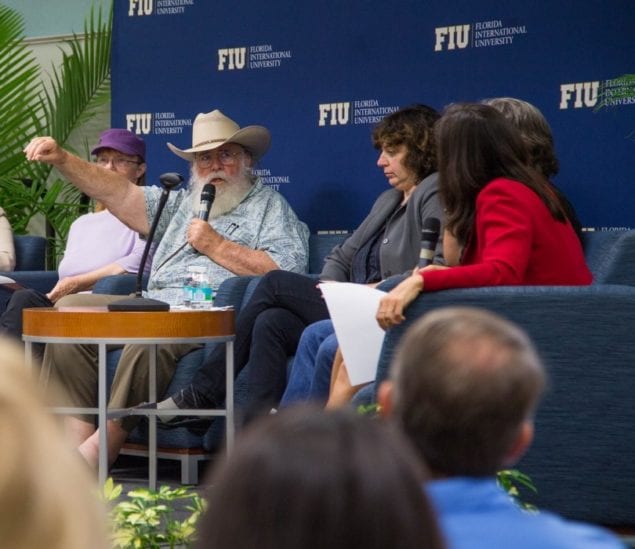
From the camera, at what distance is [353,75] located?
17.6 feet

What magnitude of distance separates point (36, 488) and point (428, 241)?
281cm

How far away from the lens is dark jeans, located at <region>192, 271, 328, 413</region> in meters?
4.11

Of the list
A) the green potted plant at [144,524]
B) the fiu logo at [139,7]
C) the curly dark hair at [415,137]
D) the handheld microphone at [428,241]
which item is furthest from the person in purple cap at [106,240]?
the green potted plant at [144,524]

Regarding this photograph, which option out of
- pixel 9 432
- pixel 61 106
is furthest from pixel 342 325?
pixel 61 106

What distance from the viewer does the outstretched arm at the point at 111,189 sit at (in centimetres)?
475

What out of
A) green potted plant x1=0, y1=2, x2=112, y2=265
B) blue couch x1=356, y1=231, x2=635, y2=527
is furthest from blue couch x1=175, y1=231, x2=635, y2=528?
green potted plant x1=0, y1=2, x2=112, y2=265

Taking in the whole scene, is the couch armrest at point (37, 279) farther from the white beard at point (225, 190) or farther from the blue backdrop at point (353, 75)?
the white beard at point (225, 190)

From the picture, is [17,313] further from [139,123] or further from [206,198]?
[139,123]

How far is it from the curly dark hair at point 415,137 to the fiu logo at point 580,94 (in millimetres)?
566

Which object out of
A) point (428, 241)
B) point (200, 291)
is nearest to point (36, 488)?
point (428, 241)

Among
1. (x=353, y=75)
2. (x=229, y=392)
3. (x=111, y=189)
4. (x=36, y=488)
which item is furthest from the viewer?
(x=353, y=75)

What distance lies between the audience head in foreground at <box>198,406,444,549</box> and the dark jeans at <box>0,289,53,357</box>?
4.20 metres

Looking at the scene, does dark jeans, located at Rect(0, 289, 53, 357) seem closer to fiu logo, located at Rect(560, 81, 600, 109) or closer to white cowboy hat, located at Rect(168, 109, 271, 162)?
white cowboy hat, located at Rect(168, 109, 271, 162)

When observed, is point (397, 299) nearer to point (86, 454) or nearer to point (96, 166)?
point (86, 454)
